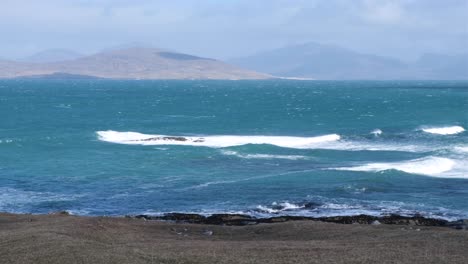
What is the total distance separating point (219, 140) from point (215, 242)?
43548mm

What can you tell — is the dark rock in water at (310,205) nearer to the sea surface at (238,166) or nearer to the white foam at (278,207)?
the sea surface at (238,166)

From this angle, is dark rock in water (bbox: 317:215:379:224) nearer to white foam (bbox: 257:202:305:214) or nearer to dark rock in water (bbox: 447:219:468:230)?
white foam (bbox: 257:202:305:214)

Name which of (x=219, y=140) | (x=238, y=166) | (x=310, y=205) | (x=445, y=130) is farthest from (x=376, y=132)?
(x=310, y=205)

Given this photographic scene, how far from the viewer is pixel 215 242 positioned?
990 inches

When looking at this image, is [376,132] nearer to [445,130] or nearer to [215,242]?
Result: [445,130]

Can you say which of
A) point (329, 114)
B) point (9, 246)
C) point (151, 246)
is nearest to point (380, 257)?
point (151, 246)

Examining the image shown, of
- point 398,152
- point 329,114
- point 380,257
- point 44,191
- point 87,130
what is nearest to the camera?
point 380,257

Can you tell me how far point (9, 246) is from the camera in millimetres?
22922

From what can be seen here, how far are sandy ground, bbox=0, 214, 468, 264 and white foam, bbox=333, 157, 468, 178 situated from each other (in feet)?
56.4

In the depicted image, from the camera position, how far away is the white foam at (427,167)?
45812 millimetres

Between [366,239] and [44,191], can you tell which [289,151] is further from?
[366,239]

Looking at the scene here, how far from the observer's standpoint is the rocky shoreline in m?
31.8

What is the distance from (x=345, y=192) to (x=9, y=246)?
72.2 ft

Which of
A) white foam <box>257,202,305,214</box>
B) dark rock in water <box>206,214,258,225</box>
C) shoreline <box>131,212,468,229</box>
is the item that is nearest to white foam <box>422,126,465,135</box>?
white foam <box>257,202,305,214</box>
